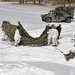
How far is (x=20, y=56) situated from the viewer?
1458cm

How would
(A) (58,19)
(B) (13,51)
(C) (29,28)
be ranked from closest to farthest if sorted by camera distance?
(B) (13,51), (C) (29,28), (A) (58,19)

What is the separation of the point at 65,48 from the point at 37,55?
2.65m

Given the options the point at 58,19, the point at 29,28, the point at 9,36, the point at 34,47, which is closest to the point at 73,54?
the point at 34,47

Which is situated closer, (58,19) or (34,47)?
(34,47)

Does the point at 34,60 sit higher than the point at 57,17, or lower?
lower

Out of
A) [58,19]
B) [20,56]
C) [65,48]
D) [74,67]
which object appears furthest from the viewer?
[58,19]

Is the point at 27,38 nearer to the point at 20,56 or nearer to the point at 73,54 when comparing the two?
the point at 20,56

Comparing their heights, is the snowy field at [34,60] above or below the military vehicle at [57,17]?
below

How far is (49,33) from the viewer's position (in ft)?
56.6

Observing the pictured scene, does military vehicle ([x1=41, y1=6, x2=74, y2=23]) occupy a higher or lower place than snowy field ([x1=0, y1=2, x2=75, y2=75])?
higher

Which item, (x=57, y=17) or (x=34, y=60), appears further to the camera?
(x=57, y=17)

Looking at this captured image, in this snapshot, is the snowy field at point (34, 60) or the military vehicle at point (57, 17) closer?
the snowy field at point (34, 60)

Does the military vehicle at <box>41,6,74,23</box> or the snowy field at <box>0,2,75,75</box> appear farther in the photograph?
the military vehicle at <box>41,6,74,23</box>

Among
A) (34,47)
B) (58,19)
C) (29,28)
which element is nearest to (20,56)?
(34,47)
